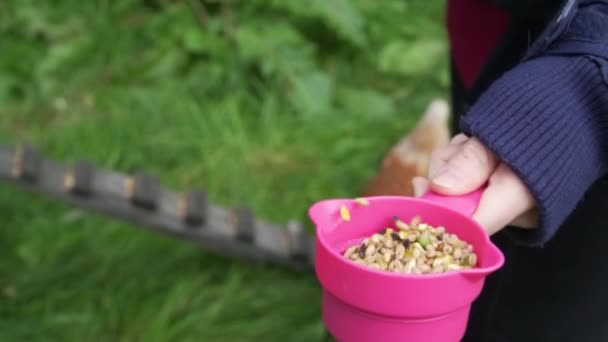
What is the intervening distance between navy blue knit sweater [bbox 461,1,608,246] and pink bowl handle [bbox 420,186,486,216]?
0.04m

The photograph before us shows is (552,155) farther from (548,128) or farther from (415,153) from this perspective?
(415,153)

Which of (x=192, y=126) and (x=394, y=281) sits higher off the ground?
(x=394, y=281)

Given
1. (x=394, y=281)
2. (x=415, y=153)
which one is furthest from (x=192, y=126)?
(x=394, y=281)

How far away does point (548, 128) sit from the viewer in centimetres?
62

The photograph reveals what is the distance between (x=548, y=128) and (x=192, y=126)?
142 centimetres

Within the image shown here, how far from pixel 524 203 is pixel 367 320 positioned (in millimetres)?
156

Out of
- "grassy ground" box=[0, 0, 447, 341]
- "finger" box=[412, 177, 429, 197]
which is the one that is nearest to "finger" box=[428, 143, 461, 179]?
"finger" box=[412, 177, 429, 197]

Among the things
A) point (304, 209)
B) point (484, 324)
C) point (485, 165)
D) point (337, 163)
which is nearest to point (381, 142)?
point (337, 163)

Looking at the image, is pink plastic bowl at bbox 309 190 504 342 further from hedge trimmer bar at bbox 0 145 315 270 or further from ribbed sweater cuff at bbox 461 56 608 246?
hedge trimmer bar at bbox 0 145 315 270

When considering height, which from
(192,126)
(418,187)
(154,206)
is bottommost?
(192,126)

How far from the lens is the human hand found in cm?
61

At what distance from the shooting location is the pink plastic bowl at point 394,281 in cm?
56

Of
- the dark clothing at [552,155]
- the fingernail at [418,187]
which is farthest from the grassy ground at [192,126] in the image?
the fingernail at [418,187]

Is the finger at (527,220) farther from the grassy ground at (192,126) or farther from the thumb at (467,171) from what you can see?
the grassy ground at (192,126)
